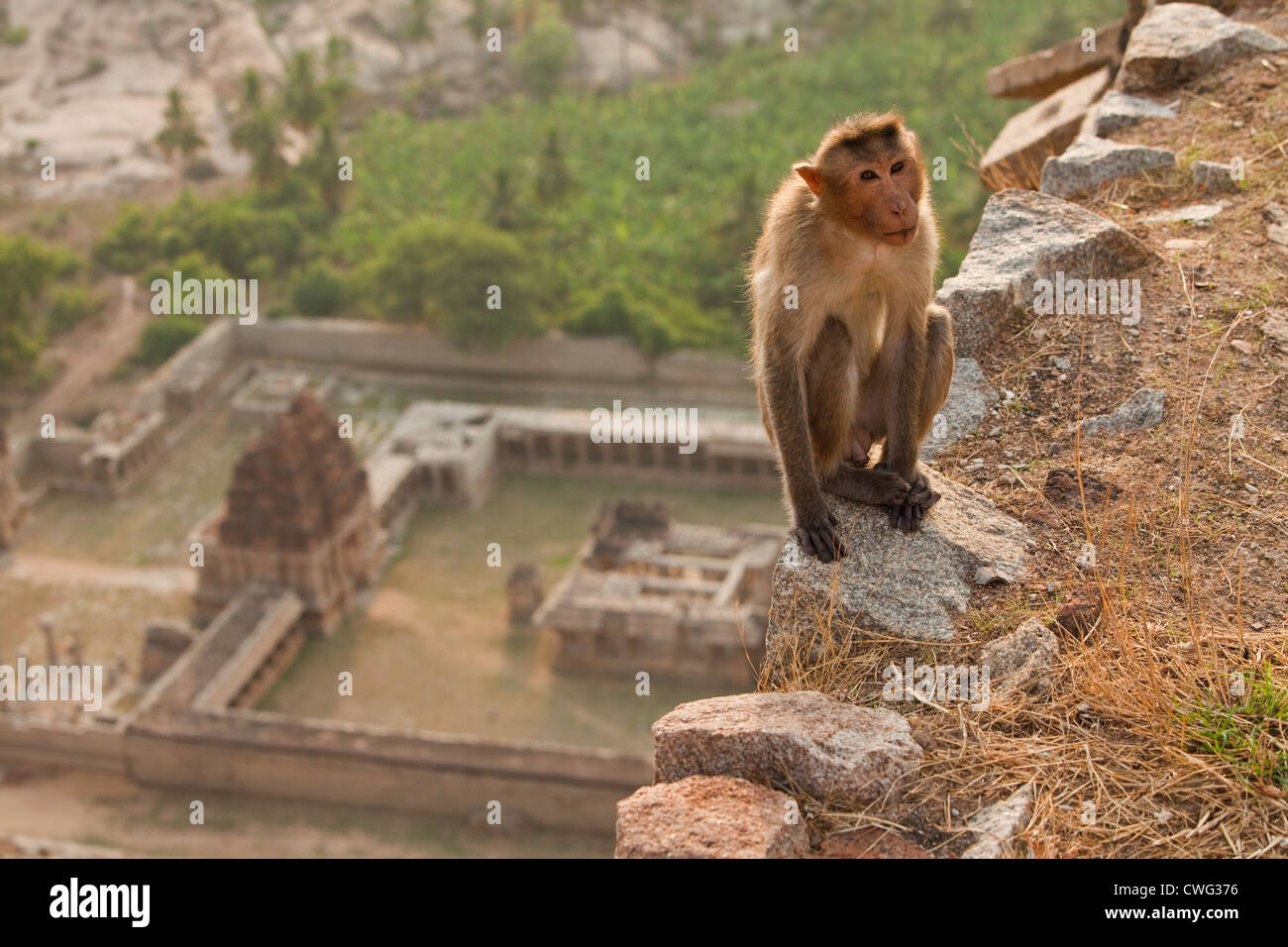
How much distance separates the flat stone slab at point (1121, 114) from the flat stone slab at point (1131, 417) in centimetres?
494

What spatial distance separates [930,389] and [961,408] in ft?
3.20

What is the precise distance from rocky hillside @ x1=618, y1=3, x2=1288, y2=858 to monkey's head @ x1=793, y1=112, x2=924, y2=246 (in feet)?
6.75

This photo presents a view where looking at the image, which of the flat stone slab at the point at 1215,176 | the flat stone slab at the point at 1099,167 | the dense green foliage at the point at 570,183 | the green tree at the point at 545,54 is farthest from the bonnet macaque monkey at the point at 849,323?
the green tree at the point at 545,54

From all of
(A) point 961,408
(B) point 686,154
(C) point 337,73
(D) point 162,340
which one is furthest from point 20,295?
(A) point 961,408

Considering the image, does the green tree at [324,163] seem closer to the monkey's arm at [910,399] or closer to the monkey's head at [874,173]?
the monkey's arm at [910,399]

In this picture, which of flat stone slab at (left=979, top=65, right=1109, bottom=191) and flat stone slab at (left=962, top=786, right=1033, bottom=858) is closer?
flat stone slab at (left=962, top=786, right=1033, bottom=858)

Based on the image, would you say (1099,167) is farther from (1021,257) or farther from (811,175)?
(811,175)

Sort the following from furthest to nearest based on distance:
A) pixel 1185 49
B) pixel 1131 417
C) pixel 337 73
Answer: pixel 337 73, pixel 1185 49, pixel 1131 417

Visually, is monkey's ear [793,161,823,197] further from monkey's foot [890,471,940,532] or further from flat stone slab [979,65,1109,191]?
flat stone slab [979,65,1109,191]

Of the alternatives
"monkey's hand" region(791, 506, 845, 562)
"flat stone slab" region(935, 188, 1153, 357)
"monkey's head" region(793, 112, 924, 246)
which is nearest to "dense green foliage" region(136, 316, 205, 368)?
"flat stone slab" region(935, 188, 1153, 357)

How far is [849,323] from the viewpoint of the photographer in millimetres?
9367

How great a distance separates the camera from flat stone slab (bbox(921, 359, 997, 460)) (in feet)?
33.2

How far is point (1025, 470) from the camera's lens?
9.66 meters

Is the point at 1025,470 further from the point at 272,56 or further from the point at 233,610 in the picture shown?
the point at 272,56
